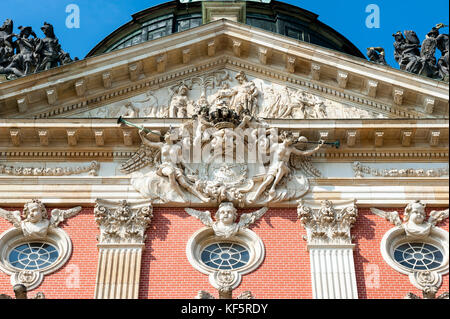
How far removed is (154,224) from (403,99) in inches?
264

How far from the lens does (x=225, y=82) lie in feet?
78.6

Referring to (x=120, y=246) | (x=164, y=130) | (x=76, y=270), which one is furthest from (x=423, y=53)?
(x=76, y=270)

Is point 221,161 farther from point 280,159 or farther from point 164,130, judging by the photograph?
point 164,130

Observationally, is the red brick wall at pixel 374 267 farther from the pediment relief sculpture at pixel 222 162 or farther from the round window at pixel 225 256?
the round window at pixel 225 256

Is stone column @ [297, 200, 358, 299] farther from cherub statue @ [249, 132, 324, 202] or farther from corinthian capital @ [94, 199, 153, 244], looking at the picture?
corinthian capital @ [94, 199, 153, 244]

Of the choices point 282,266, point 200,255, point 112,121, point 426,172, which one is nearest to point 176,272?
point 200,255

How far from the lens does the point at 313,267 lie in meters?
20.3

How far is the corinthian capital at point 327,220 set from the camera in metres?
20.8

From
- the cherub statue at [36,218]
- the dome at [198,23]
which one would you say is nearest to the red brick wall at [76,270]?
the cherub statue at [36,218]

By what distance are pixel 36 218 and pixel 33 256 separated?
0.83 m

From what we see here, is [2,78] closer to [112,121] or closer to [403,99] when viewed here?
[112,121]

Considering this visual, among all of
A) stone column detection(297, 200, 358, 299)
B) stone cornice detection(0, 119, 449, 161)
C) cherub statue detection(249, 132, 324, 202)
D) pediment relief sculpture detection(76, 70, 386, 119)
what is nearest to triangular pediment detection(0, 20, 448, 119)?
pediment relief sculpture detection(76, 70, 386, 119)

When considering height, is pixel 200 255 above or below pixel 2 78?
below
